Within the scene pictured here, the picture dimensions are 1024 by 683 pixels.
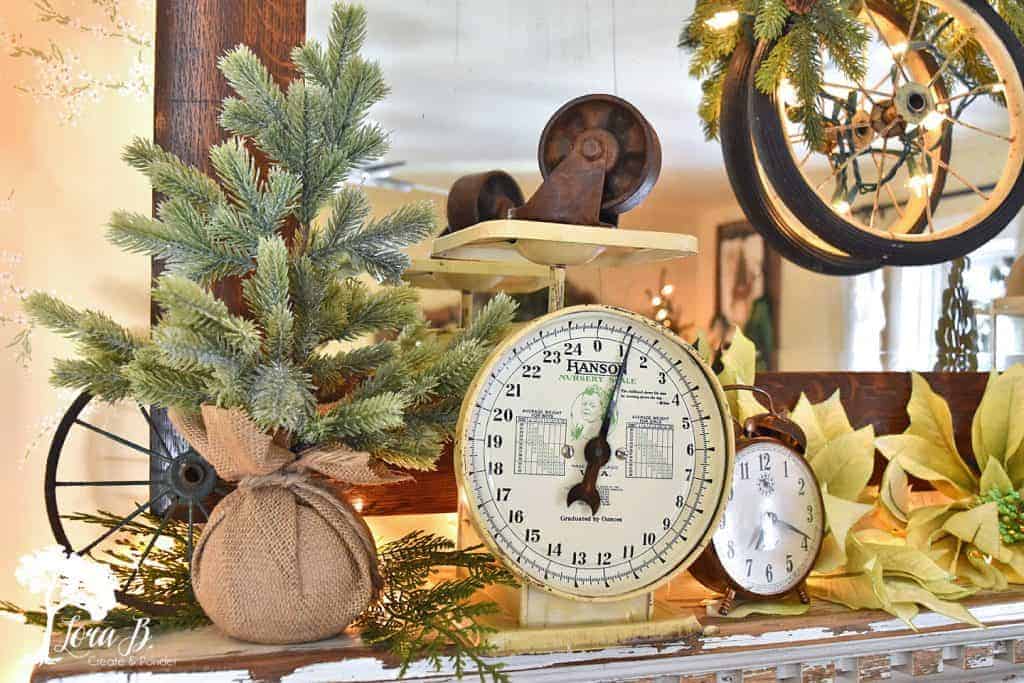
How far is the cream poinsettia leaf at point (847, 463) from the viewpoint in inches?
44.9

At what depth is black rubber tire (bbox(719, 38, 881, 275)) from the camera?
4.24 ft

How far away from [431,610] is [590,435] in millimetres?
233

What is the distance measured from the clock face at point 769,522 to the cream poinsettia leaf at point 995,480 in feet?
1.09

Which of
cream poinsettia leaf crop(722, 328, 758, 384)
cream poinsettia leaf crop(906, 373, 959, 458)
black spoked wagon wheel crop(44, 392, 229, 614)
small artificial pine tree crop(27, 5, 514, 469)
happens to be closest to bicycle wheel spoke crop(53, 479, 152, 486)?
black spoked wagon wheel crop(44, 392, 229, 614)

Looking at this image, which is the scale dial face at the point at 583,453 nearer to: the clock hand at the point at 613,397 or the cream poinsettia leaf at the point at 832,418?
the clock hand at the point at 613,397

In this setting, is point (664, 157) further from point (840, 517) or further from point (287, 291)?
point (287, 291)

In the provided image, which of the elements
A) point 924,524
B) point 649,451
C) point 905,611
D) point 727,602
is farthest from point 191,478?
point 924,524

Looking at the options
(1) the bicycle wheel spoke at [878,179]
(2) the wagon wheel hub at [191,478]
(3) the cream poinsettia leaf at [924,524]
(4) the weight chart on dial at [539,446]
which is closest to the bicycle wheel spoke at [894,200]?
(1) the bicycle wheel spoke at [878,179]

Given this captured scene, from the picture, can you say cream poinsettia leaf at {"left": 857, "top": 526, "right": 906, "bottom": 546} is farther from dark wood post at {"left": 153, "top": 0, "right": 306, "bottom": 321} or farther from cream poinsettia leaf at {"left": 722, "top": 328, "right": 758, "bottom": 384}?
dark wood post at {"left": 153, "top": 0, "right": 306, "bottom": 321}

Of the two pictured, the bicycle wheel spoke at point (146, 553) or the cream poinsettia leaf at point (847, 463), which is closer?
the bicycle wheel spoke at point (146, 553)

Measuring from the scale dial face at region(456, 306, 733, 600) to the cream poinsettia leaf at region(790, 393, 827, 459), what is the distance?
31 centimetres

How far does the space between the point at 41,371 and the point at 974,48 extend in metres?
1.41

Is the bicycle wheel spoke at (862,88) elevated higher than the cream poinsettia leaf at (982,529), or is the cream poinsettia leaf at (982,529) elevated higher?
the bicycle wheel spoke at (862,88)

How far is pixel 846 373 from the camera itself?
138cm
